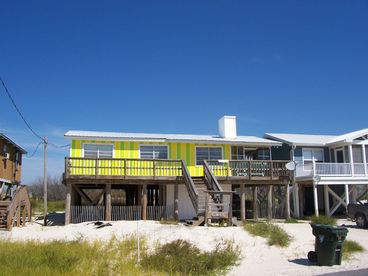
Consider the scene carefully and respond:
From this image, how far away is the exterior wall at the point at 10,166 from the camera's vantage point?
94.0 ft

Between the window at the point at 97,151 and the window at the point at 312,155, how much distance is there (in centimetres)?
1309

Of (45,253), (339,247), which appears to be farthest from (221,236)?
(45,253)

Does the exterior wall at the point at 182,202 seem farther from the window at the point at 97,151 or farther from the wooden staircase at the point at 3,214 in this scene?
the wooden staircase at the point at 3,214

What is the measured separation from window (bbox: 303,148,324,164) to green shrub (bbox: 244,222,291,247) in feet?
41.0

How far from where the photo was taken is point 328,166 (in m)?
28.4

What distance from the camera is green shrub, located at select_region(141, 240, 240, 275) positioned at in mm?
12234

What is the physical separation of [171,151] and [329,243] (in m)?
14.6

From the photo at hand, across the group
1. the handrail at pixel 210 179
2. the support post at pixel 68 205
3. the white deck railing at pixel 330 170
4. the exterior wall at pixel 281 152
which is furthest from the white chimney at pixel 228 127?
the support post at pixel 68 205

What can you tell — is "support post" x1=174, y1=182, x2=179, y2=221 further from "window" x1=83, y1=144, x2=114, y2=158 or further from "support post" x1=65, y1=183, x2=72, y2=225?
"support post" x1=65, y1=183, x2=72, y2=225

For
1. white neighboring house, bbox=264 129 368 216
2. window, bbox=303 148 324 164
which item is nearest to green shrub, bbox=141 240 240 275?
white neighboring house, bbox=264 129 368 216

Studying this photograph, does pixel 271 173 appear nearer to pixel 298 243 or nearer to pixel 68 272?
pixel 298 243

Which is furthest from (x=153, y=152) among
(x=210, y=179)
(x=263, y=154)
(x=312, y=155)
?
(x=312, y=155)

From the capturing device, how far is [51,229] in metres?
21.3

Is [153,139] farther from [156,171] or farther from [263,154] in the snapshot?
[263,154]
